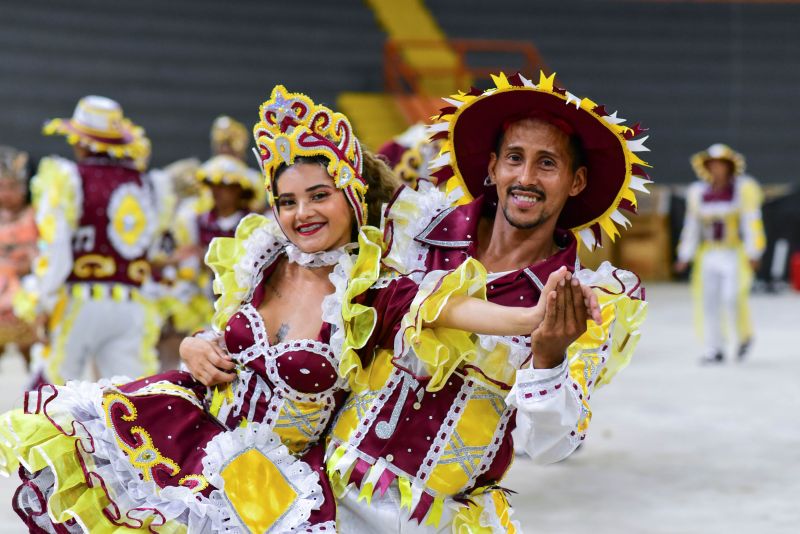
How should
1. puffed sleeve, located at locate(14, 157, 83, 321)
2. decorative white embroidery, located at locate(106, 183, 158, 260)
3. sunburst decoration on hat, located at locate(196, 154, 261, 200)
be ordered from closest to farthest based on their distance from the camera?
1. puffed sleeve, located at locate(14, 157, 83, 321)
2. decorative white embroidery, located at locate(106, 183, 158, 260)
3. sunburst decoration on hat, located at locate(196, 154, 261, 200)

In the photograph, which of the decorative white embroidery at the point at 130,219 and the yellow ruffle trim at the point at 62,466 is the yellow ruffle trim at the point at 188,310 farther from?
the yellow ruffle trim at the point at 62,466

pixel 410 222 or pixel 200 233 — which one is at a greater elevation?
pixel 200 233

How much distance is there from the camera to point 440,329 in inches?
83.6

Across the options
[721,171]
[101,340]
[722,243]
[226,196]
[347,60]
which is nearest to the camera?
[101,340]

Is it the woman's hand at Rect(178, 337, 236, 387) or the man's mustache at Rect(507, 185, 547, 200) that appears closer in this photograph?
the man's mustache at Rect(507, 185, 547, 200)

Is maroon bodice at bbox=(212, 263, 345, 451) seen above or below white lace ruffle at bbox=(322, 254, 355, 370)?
below

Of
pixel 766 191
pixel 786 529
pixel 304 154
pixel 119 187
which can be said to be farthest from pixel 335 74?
pixel 304 154

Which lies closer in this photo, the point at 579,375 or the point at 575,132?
the point at 579,375

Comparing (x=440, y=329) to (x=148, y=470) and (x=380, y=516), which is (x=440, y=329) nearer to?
(x=380, y=516)

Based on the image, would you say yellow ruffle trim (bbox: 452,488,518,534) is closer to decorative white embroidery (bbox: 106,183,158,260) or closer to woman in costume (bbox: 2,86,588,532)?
woman in costume (bbox: 2,86,588,532)

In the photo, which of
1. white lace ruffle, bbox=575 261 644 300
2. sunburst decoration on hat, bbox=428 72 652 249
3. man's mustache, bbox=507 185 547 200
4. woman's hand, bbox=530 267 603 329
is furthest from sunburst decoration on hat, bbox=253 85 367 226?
woman's hand, bbox=530 267 603 329

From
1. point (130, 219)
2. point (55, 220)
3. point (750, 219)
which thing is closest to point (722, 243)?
point (750, 219)

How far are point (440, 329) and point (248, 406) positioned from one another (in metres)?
0.47

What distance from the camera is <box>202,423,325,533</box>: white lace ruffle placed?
2.18 metres
